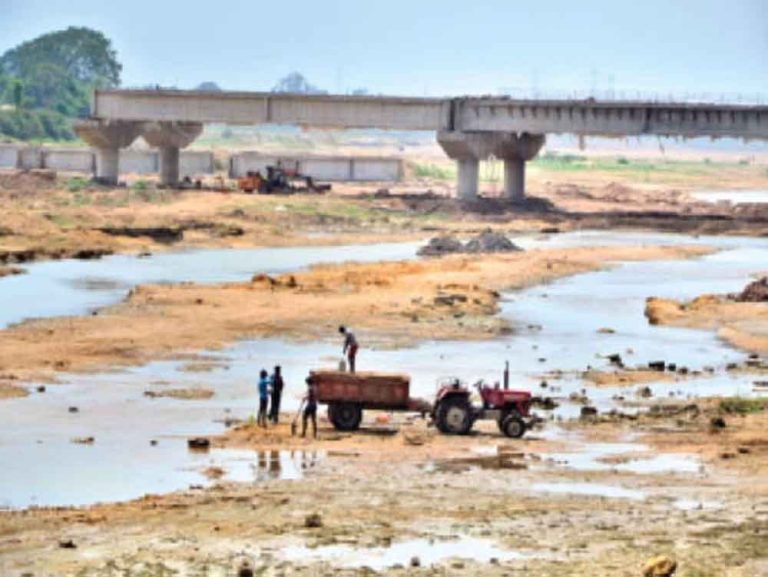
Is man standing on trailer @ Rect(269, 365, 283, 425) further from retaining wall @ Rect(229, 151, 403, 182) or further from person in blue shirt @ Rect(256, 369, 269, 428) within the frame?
retaining wall @ Rect(229, 151, 403, 182)

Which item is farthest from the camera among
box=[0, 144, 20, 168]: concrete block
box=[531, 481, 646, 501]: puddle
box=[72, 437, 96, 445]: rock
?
box=[0, 144, 20, 168]: concrete block

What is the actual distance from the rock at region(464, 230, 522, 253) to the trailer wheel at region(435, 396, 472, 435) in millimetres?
60846

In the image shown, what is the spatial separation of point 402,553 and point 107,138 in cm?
12267

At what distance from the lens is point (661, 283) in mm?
93062

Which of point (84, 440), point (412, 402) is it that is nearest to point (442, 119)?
point (412, 402)

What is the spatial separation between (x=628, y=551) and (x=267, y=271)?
2585 inches

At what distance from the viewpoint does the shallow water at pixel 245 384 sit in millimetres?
40094

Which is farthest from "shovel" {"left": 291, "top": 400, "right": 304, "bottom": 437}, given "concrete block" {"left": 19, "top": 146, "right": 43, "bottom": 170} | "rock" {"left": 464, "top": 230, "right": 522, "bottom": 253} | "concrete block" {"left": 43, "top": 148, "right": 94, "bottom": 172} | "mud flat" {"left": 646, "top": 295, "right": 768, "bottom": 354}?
"concrete block" {"left": 19, "top": 146, "right": 43, "bottom": 170}

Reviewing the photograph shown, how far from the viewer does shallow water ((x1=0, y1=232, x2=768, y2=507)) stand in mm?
40094

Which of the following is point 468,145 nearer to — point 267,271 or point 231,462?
point 267,271

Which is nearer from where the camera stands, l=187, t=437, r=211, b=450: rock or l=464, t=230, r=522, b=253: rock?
l=187, t=437, r=211, b=450: rock

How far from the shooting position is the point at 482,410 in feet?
151

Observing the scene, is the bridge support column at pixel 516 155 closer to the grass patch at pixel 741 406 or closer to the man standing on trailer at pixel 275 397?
the grass patch at pixel 741 406

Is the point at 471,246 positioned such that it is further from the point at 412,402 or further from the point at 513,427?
the point at 513,427
